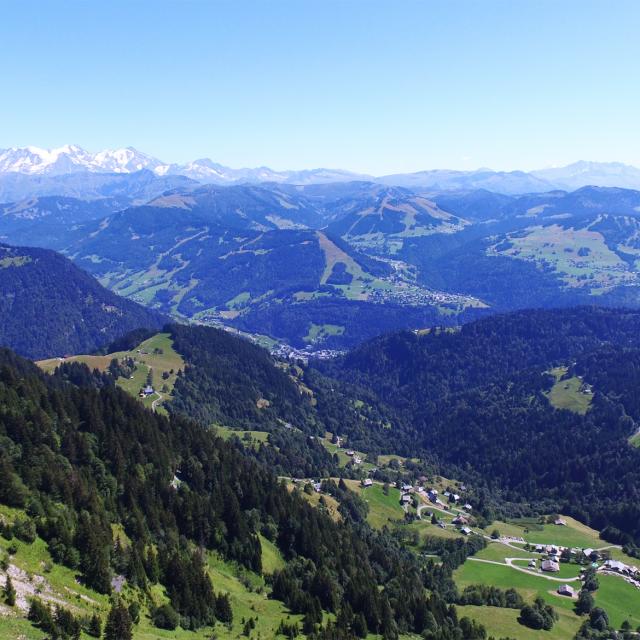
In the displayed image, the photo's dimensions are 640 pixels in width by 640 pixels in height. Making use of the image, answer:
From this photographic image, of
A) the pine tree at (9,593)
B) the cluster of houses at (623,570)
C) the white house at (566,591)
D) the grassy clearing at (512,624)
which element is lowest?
the cluster of houses at (623,570)

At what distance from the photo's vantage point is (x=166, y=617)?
74.2m

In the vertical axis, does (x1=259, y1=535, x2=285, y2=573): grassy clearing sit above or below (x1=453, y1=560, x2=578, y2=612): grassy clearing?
above

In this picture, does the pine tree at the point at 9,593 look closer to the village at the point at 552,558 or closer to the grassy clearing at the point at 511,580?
the grassy clearing at the point at 511,580

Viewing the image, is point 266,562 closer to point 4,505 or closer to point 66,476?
point 66,476

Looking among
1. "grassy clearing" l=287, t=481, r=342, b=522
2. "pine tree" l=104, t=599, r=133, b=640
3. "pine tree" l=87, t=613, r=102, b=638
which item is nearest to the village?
"grassy clearing" l=287, t=481, r=342, b=522

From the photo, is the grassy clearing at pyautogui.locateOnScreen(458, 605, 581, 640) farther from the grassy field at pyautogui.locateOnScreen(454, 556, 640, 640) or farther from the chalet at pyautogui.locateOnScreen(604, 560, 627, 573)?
the chalet at pyautogui.locateOnScreen(604, 560, 627, 573)

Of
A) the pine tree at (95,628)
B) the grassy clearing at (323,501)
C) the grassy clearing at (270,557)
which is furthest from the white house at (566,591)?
the pine tree at (95,628)

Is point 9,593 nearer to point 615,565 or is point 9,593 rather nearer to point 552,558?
point 552,558

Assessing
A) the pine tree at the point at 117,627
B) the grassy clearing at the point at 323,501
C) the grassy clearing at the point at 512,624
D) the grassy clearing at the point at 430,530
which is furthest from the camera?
the grassy clearing at the point at 430,530

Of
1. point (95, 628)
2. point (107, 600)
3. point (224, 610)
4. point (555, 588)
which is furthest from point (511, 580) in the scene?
point (95, 628)

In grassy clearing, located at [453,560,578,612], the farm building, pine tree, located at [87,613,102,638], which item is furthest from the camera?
the farm building

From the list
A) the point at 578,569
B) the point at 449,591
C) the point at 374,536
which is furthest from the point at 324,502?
the point at 578,569

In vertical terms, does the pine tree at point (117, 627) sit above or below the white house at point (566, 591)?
above

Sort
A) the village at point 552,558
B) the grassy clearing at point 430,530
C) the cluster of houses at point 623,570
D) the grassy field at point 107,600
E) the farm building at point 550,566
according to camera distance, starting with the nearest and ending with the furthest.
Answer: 1. the grassy field at point 107,600
2. the village at point 552,558
3. the cluster of houses at point 623,570
4. the farm building at point 550,566
5. the grassy clearing at point 430,530
